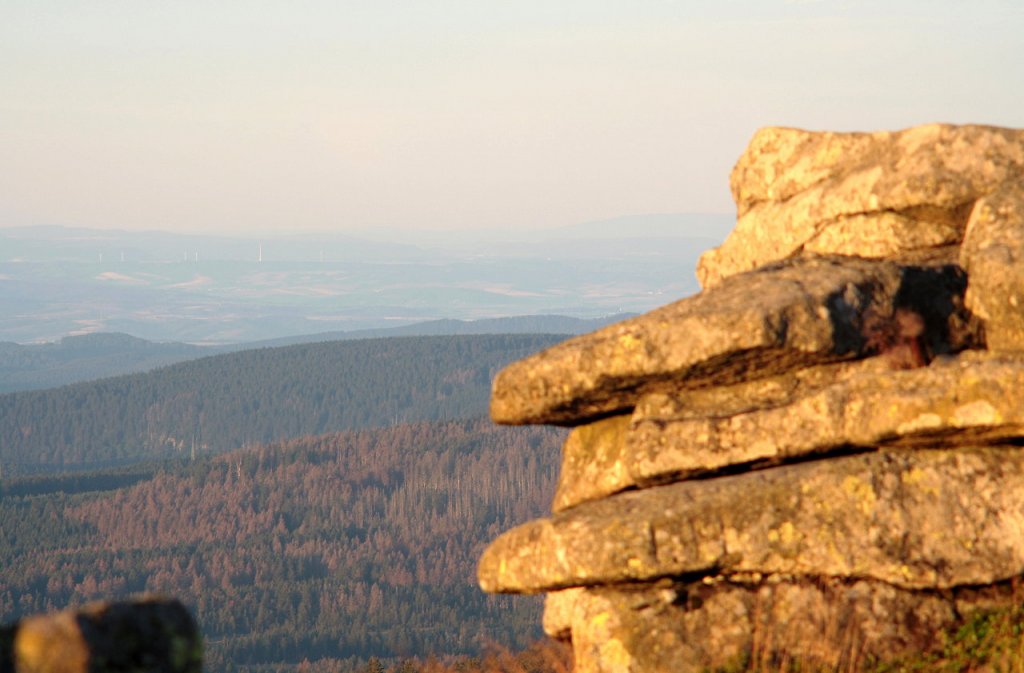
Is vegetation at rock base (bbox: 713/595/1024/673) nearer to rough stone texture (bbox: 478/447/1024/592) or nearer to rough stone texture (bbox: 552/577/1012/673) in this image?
rough stone texture (bbox: 552/577/1012/673)

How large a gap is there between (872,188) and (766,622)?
779cm

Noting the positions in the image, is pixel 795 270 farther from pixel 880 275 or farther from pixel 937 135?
pixel 937 135

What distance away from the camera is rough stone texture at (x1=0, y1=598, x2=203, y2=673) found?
1017cm

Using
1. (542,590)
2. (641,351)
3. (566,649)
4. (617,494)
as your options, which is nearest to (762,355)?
(641,351)

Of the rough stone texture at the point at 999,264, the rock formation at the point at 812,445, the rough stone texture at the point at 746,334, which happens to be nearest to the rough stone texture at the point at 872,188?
the rock formation at the point at 812,445

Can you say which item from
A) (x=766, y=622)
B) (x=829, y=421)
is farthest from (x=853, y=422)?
(x=766, y=622)

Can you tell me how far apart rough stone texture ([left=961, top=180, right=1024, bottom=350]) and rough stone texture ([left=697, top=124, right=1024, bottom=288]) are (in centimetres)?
97

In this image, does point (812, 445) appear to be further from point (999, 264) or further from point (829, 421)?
point (999, 264)

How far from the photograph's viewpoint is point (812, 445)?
20.4 meters

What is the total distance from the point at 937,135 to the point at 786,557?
805 centimetres

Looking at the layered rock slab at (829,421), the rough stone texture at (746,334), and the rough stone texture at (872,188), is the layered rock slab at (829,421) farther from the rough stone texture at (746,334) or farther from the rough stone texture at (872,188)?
the rough stone texture at (872,188)

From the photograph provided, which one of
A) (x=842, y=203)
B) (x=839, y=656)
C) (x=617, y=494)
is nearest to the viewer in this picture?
(x=839, y=656)

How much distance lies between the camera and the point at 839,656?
19.3m

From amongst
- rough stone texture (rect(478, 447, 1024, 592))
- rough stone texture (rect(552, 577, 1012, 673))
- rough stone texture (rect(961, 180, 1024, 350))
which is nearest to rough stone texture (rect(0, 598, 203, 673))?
rough stone texture (rect(478, 447, 1024, 592))
